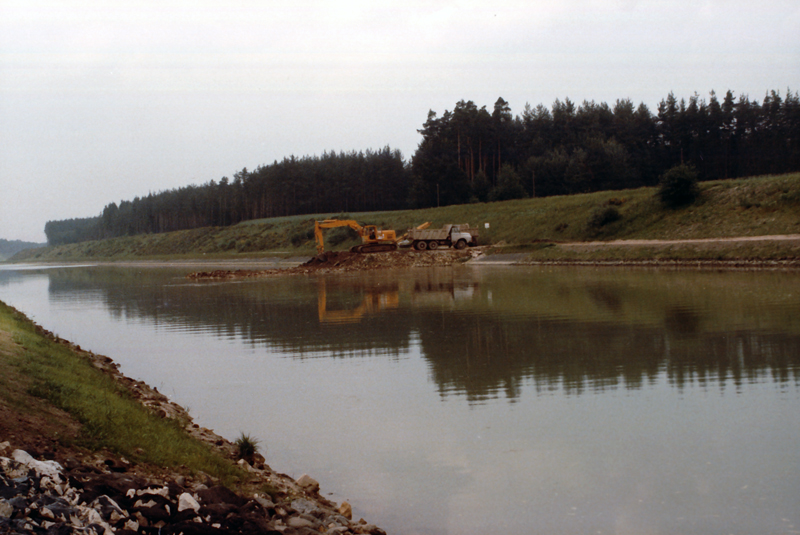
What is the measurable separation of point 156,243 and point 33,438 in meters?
138

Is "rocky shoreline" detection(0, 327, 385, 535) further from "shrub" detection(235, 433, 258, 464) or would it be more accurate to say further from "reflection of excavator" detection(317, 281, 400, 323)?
"reflection of excavator" detection(317, 281, 400, 323)

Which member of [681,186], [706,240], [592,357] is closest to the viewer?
[592,357]

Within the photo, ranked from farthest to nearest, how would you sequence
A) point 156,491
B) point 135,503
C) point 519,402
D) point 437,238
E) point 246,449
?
point 437,238 < point 519,402 < point 246,449 < point 156,491 < point 135,503

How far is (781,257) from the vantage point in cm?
3166

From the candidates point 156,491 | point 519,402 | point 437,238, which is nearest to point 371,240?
point 437,238

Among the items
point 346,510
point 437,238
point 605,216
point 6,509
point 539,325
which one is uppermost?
point 605,216

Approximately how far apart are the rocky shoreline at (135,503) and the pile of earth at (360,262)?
1655 inches

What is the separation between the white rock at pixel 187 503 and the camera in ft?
17.2

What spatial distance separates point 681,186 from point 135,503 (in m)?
47.7

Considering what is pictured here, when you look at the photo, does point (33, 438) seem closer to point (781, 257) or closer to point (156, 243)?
point (781, 257)

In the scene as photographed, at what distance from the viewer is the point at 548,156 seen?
3974 inches

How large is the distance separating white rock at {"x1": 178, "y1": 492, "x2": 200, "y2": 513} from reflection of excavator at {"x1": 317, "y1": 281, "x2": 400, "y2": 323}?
49.2ft

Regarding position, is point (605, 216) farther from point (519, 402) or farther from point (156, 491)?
point (156, 491)

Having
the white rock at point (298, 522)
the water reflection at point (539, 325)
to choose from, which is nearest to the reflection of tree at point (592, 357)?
the water reflection at point (539, 325)
